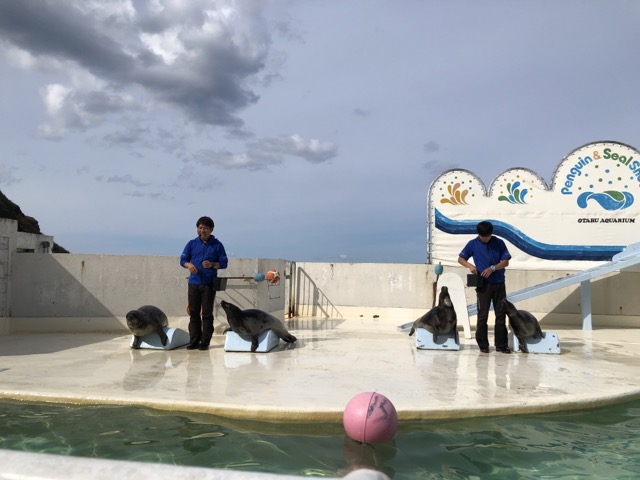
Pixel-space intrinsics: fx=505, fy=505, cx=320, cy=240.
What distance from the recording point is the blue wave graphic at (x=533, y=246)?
12570mm

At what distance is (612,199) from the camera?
493 inches

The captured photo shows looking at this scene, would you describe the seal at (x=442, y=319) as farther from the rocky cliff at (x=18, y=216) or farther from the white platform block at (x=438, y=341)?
the rocky cliff at (x=18, y=216)

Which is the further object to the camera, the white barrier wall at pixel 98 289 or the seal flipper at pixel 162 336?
the white barrier wall at pixel 98 289

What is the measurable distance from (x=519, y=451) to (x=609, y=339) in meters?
6.27

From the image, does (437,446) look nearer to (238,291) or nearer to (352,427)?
(352,427)

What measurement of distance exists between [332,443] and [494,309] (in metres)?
3.98

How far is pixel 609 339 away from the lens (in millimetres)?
8328

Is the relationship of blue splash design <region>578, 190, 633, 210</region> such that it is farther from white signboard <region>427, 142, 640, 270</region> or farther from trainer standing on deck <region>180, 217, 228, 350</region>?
trainer standing on deck <region>180, 217, 228, 350</region>

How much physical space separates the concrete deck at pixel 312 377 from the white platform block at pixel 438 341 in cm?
14

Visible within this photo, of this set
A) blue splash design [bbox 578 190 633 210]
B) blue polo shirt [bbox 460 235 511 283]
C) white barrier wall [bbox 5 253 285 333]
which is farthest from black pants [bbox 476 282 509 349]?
blue splash design [bbox 578 190 633 210]

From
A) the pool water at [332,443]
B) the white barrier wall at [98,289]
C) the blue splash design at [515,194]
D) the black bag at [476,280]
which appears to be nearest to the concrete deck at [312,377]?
the pool water at [332,443]

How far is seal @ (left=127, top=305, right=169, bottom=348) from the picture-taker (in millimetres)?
6102

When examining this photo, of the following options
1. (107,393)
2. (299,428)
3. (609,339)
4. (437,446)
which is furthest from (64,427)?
(609,339)

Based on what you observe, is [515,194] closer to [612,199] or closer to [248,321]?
[612,199]
